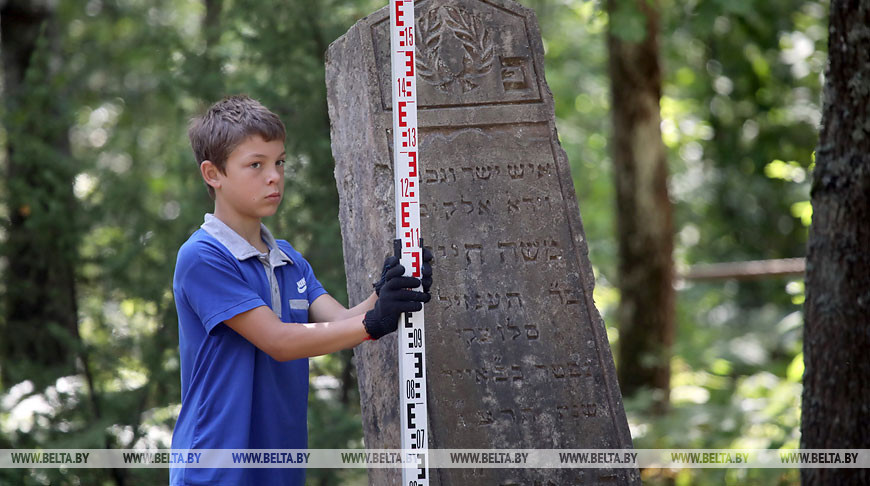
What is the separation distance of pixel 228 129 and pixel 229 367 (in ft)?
2.49

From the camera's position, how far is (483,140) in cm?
341

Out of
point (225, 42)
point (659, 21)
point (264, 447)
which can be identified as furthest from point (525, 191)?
point (659, 21)

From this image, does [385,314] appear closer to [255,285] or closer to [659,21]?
[255,285]

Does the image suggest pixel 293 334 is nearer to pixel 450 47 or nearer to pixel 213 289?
pixel 213 289

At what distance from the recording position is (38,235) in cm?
617

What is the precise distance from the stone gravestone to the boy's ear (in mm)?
659

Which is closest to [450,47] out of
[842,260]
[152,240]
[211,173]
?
[211,173]

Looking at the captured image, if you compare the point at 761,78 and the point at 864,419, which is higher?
the point at 761,78

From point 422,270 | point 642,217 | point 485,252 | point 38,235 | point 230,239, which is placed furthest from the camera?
point 642,217

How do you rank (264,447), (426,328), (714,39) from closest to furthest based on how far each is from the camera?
(264,447), (426,328), (714,39)

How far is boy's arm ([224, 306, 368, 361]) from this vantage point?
104 inches

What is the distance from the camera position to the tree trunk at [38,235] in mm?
6102

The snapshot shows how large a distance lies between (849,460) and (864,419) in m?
0.20

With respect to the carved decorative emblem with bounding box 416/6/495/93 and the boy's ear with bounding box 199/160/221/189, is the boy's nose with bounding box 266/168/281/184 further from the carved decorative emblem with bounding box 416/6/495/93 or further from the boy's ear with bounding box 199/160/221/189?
the carved decorative emblem with bounding box 416/6/495/93
